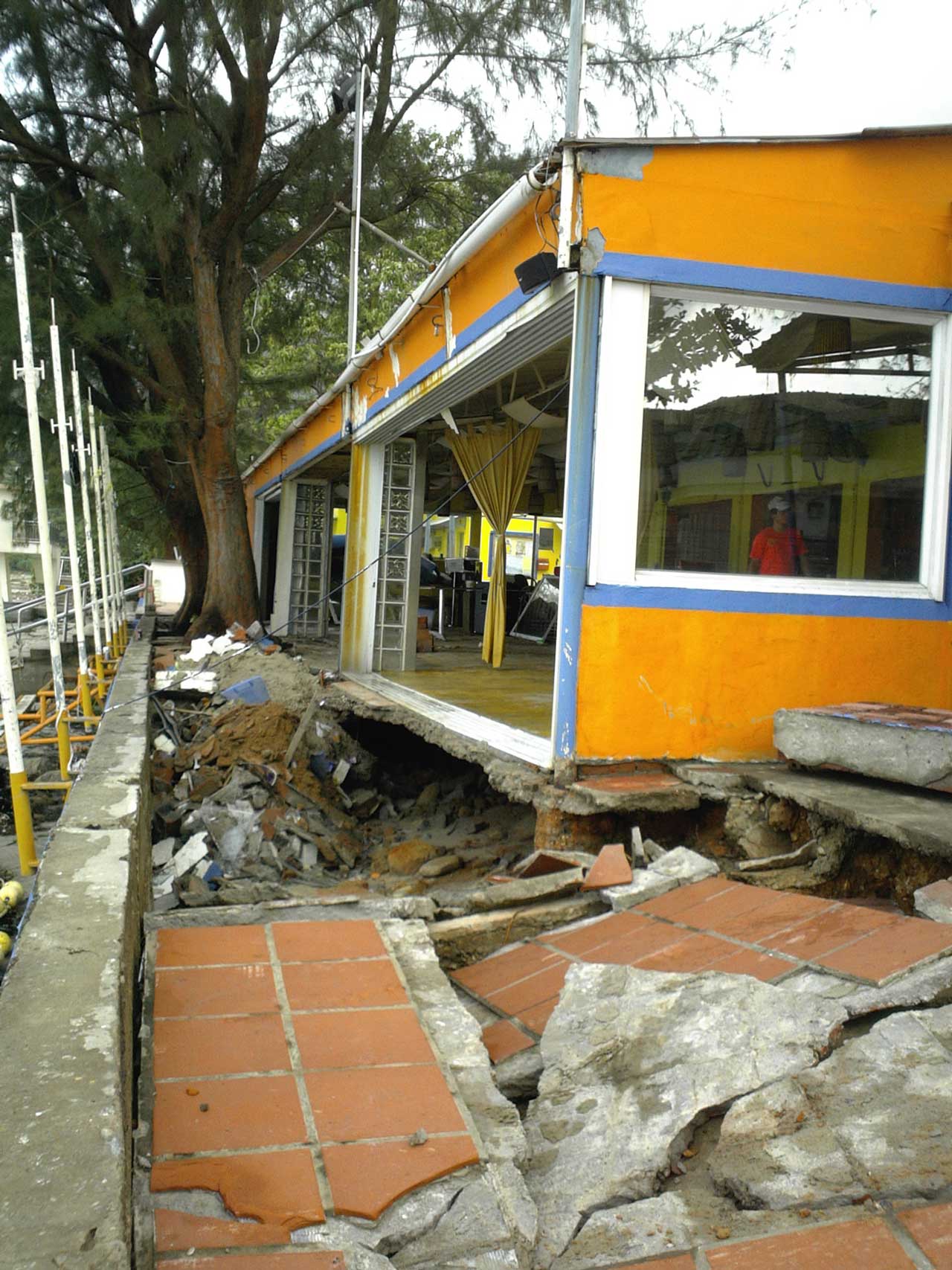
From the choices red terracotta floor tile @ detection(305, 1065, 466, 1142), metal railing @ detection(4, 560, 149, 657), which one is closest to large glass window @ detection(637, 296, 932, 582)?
red terracotta floor tile @ detection(305, 1065, 466, 1142)

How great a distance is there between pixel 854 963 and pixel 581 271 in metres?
3.39

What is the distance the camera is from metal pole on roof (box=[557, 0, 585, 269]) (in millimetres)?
4914

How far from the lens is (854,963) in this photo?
9.63 ft

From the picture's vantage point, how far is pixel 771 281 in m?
5.26

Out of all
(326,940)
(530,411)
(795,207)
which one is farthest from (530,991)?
(530,411)

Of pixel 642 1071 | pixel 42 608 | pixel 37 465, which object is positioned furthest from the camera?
pixel 42 608

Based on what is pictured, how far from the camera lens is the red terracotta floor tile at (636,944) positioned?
340 cm

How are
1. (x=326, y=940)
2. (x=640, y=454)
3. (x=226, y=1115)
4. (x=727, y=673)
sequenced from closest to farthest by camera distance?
(x=226, y=1115) → (x=326, y=940) → (x=640, y=454) → (x=727, y=673)

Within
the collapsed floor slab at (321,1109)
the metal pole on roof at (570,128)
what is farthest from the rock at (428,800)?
the collapsed floor slab at (321,1109)

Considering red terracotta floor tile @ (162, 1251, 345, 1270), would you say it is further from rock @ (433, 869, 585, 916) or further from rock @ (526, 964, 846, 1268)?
rock @ (433, 869, 585, 916)

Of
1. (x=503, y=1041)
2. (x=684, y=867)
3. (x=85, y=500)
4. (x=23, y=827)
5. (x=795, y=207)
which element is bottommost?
(x=23, y=827)

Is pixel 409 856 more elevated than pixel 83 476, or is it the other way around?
pixel 83 476

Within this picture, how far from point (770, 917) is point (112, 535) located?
523 inches

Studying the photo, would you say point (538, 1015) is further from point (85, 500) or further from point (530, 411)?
point (85, 500)
